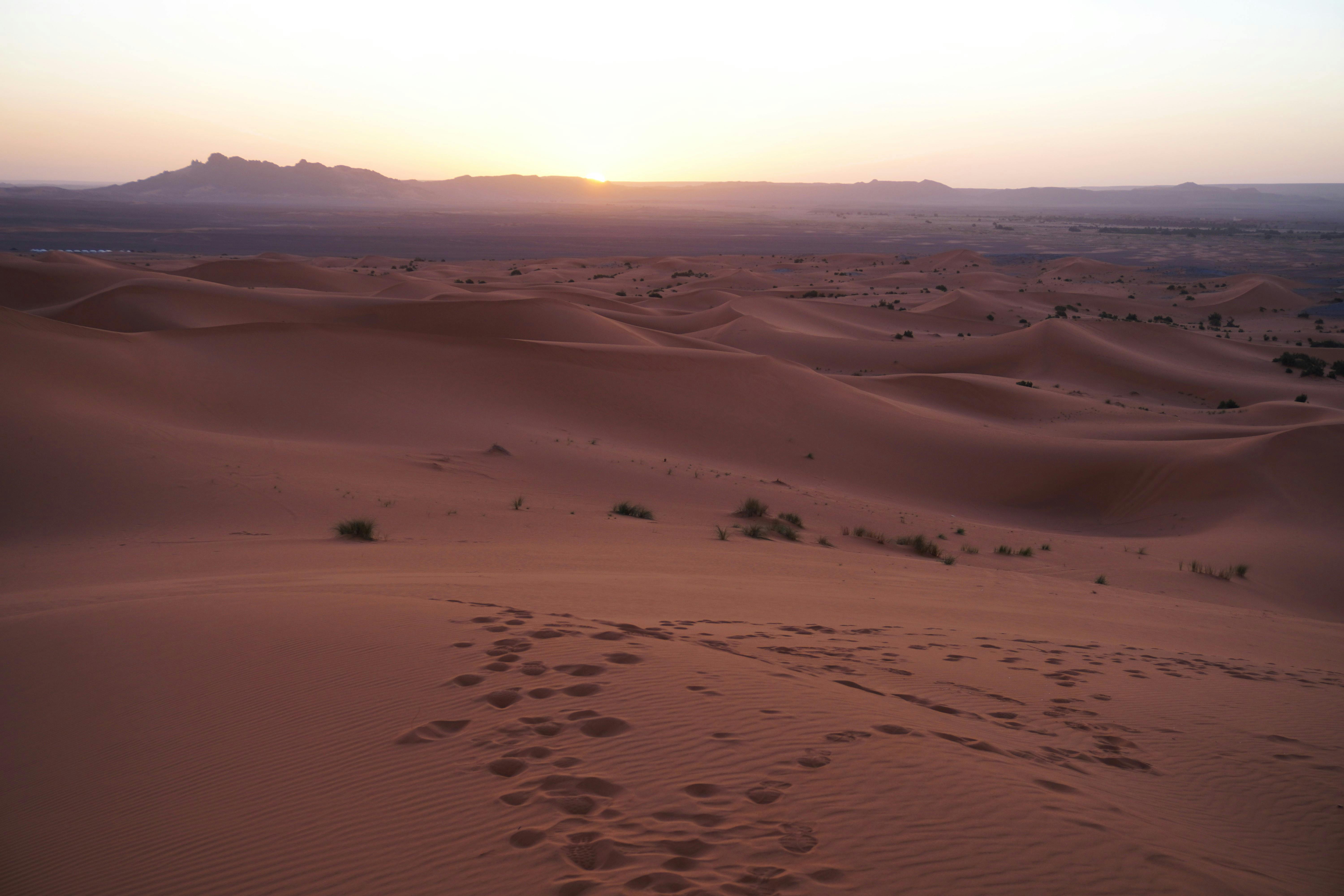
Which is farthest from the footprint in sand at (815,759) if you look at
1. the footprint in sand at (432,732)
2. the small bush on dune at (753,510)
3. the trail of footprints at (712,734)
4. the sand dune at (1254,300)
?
the sand dune at (1254,300)

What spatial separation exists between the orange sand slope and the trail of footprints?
0.10ft

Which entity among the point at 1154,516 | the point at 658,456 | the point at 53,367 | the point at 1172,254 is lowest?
the point at 1154,516

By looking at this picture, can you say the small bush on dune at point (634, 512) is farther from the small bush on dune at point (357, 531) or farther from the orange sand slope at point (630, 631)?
the small bush on dune at point (357, 531)

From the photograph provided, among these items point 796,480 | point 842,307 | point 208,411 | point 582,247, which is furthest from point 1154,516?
point 582,247

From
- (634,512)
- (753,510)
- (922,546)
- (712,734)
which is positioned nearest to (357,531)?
(634,512)

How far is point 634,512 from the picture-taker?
12.3m

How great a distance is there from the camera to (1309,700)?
6.57m

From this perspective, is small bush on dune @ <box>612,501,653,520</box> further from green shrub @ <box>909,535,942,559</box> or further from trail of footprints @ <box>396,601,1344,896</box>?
trail of footprints @ <box>396,601,1344,896</box>

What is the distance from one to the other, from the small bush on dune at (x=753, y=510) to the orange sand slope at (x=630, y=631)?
0.47 metres

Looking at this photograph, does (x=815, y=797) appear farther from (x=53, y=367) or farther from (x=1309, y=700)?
(x=53, y=367)

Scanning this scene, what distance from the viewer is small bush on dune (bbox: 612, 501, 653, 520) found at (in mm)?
12195

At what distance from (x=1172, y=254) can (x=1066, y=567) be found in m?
108

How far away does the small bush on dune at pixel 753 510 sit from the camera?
12.9m

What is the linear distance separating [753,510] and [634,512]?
195 centimetres
